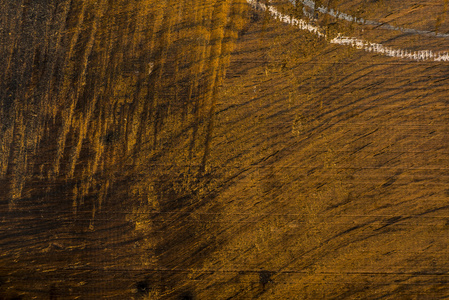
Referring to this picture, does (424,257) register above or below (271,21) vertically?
below

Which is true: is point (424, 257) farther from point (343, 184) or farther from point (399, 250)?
point (343, 184)

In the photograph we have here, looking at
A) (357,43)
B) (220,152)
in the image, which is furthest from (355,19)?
(220,152)

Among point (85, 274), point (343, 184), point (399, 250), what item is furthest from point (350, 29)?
point (85, 274)

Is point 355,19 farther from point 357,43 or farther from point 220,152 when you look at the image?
point 220,152

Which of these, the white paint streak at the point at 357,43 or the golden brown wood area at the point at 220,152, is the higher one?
the white paint streak at the point at 357,43
